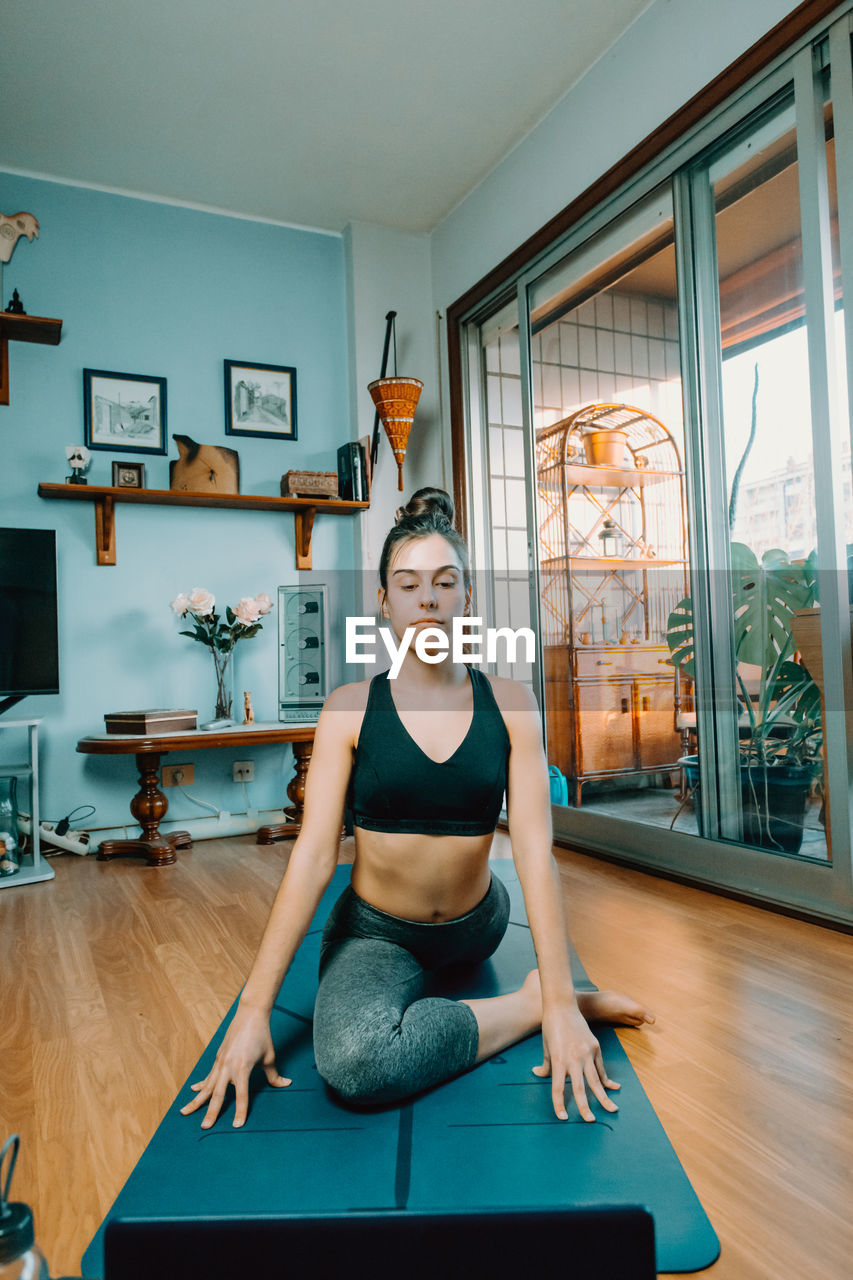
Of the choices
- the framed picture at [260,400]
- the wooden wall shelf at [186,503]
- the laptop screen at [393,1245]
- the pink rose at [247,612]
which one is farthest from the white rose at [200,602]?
the laptop screen at [393,1245]

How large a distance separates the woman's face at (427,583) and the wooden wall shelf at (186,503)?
7.30ft

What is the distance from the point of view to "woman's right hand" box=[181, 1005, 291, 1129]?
112cm

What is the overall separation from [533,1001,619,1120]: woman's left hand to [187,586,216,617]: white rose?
7.99 feet

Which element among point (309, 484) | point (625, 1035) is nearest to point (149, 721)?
point (309, 484)

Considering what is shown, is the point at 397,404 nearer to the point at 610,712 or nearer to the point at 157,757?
the point at 610,712

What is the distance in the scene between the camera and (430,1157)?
1.05 meters

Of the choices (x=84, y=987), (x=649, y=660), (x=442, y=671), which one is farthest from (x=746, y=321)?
(x=84, y=987)

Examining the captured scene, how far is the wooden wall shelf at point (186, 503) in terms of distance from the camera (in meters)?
3.23

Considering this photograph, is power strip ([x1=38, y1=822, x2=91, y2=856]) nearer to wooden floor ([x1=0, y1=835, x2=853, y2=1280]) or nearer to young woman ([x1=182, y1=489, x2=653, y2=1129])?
wooden floor ([x1=0, y1=835, x2=853, y2=1280])

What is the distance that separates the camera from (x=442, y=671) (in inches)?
55.0

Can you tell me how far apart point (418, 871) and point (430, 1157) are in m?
0.42

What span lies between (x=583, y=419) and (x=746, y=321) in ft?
2.67

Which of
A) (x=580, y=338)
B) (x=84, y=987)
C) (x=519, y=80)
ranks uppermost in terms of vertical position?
(x=519, y=80)

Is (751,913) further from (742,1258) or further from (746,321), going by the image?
(746,321)
